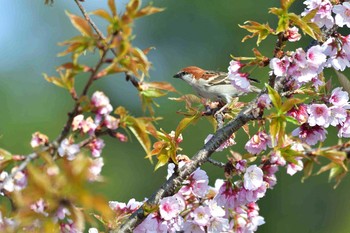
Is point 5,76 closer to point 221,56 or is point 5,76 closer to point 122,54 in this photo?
point 221,56

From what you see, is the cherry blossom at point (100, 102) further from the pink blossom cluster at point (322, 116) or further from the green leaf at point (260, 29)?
the pink blossom cluster at point (322, 116)

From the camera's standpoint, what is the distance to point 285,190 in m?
18.6

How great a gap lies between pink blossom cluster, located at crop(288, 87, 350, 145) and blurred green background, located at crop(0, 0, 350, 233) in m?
12.2

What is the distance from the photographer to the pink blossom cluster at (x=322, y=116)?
111 inches

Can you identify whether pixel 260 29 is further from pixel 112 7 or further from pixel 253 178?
pixel 112 7

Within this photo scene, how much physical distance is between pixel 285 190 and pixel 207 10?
6729 millimetres

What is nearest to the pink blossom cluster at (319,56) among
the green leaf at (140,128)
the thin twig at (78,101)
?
the green leaf at (140,128)

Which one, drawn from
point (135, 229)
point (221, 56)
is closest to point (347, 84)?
point (135, 229)

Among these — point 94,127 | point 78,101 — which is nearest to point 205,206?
point 94,127

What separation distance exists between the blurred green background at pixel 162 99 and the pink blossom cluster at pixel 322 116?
39.9 feet

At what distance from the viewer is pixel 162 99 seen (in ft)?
61.1

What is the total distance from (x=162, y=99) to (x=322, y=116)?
1581cm

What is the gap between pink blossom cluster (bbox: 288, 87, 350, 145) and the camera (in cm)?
282

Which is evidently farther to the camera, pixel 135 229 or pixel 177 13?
pixel 177 13
